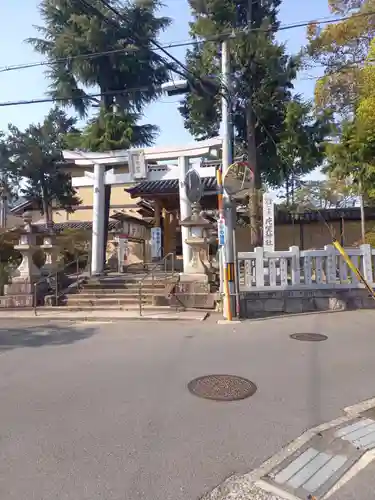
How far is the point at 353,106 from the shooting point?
13.4 m

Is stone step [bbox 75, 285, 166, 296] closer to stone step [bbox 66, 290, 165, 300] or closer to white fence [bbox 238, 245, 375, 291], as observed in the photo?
stone step [bbox 66, 290, 165, 300]

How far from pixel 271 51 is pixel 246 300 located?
34.2ft

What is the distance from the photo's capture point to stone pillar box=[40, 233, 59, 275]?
12.9 m

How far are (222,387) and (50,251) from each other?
9.80 metres

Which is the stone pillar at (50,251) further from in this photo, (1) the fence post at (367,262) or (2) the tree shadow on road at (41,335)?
(1) the fence post at (367,262)

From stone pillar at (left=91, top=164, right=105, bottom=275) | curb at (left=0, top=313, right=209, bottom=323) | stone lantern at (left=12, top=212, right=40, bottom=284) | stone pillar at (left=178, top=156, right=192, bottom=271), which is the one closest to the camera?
curb at (left=0, top=313, right=209, bottom=323)

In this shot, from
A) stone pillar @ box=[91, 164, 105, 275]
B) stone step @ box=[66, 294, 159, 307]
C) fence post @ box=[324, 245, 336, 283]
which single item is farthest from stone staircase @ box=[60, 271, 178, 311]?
fence post @ box=[324, 245, 336, 283]

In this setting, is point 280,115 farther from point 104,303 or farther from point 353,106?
point 104,303

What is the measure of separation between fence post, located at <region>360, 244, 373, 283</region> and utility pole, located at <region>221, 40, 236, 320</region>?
366 centimetres

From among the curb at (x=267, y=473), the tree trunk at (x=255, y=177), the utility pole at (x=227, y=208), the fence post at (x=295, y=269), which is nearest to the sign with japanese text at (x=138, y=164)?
the utility pole at (x=227, y=208)

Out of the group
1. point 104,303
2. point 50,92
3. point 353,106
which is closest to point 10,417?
point 104,303

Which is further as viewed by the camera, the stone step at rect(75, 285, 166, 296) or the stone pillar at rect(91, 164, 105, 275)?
the stone pillar at rect(91, 164, 105, 275)

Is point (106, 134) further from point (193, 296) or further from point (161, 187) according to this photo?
point (193, 296)

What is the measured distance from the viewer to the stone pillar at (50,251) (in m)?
12.9
